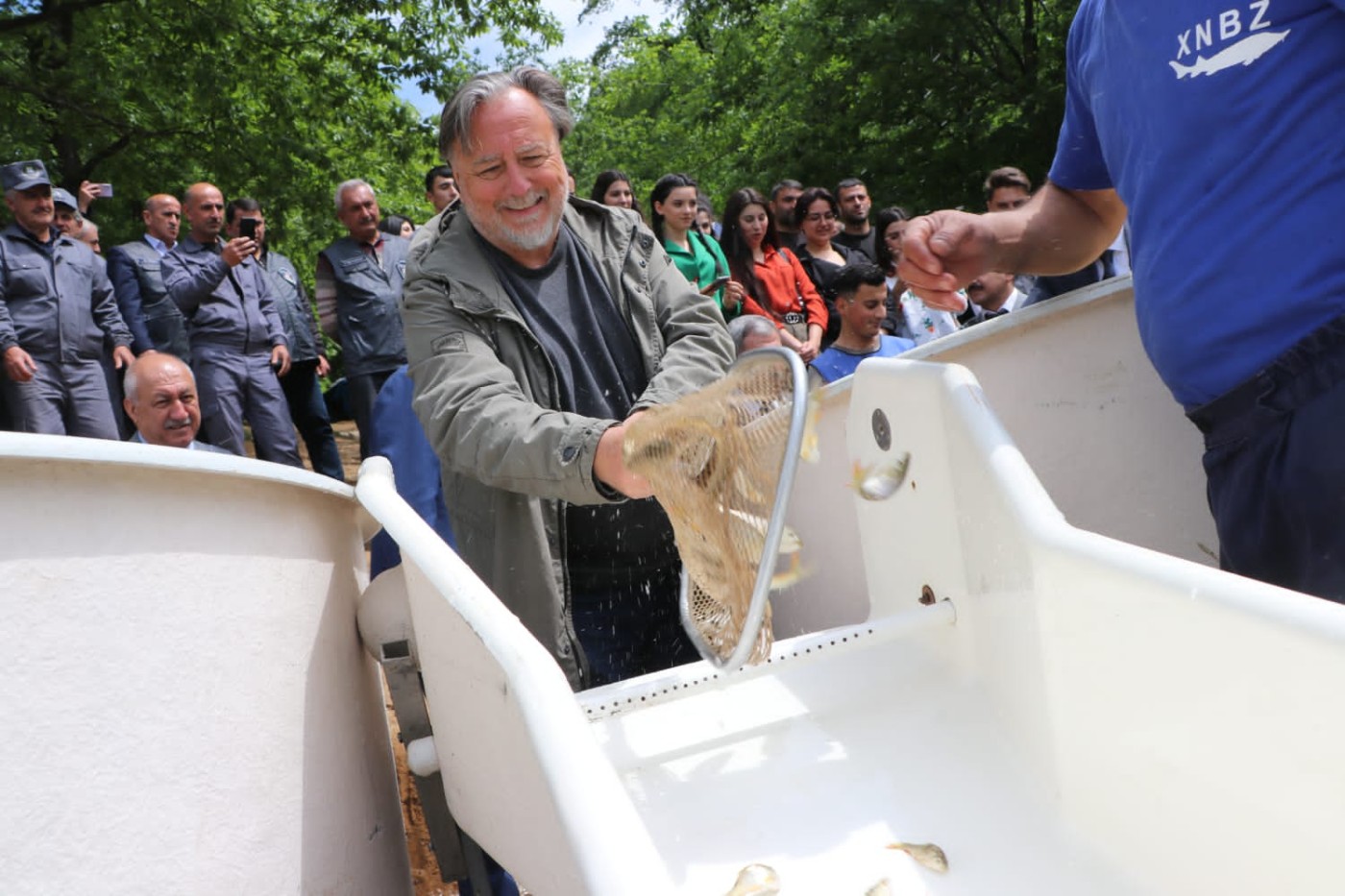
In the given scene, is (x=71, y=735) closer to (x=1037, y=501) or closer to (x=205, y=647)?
(x=205, y=647)

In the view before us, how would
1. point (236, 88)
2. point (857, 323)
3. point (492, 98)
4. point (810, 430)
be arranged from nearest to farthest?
point (810, 430) → point (492, 98) → point (857, 323) → point (236, 88)

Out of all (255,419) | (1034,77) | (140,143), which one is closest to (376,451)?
(255,419)

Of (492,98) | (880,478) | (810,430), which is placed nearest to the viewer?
(810,430)

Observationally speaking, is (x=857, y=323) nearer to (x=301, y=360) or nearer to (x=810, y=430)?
(x=810, y=430)

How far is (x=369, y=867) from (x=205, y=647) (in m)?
0.60

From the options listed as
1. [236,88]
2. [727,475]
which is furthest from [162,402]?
[236,88]

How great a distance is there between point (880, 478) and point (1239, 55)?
92 cm

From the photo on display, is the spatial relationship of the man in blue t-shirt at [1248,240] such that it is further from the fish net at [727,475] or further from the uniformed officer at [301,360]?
the uniformed officer at [301,360]

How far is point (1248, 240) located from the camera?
1652 millimetres

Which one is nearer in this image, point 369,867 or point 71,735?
point 71,735

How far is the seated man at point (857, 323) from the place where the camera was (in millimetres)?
4781

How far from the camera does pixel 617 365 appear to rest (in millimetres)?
2355

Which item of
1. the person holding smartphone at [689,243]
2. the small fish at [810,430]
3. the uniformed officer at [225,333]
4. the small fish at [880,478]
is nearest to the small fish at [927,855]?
the small fish at [810,430]

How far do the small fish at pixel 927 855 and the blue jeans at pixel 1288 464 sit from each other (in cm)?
75
